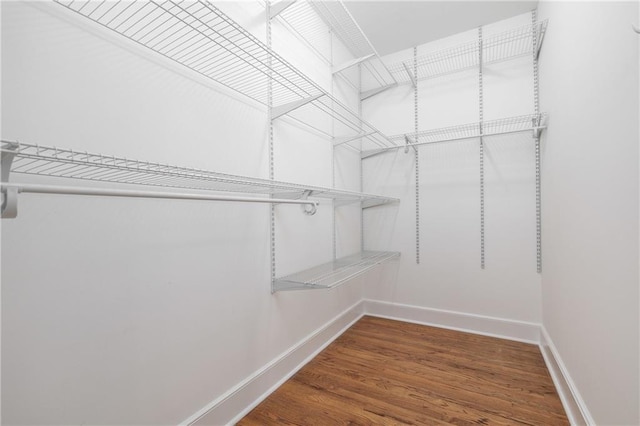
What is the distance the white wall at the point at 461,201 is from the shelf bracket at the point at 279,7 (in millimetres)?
1247

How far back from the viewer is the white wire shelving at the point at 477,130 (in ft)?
6.04

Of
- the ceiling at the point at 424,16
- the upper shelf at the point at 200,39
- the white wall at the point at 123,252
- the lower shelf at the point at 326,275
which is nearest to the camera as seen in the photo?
the white wall at the point at 123,252

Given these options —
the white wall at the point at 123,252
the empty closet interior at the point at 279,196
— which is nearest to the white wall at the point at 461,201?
the empty closet interior at the point at 279,196

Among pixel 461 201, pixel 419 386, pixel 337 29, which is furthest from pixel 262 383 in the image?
pixel 337 29

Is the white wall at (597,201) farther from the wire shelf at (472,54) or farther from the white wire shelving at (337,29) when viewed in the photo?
the white wire shelving at (337,29)

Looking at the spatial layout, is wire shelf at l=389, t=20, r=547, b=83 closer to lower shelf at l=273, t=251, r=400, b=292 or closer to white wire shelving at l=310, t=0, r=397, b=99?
white wire shelving at l=310, t=0, r=397, b=99

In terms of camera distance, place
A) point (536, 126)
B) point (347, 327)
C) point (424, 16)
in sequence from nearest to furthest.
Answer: point (536, 126) → point (424, 16) → point (347, 327)

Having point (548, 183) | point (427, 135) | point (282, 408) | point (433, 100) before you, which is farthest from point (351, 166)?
point (282, 408)

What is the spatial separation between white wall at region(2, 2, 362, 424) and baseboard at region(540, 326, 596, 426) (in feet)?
4.35

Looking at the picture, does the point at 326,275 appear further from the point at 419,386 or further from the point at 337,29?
the point at 337,29

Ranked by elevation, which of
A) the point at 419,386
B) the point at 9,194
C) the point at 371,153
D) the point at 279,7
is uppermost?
the point at 279,7

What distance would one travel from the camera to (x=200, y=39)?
107cm

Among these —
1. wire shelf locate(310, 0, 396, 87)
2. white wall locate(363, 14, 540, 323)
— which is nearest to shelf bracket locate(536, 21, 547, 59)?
white wall locate(363, 14, 540, 323)

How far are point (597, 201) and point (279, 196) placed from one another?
1.28m
